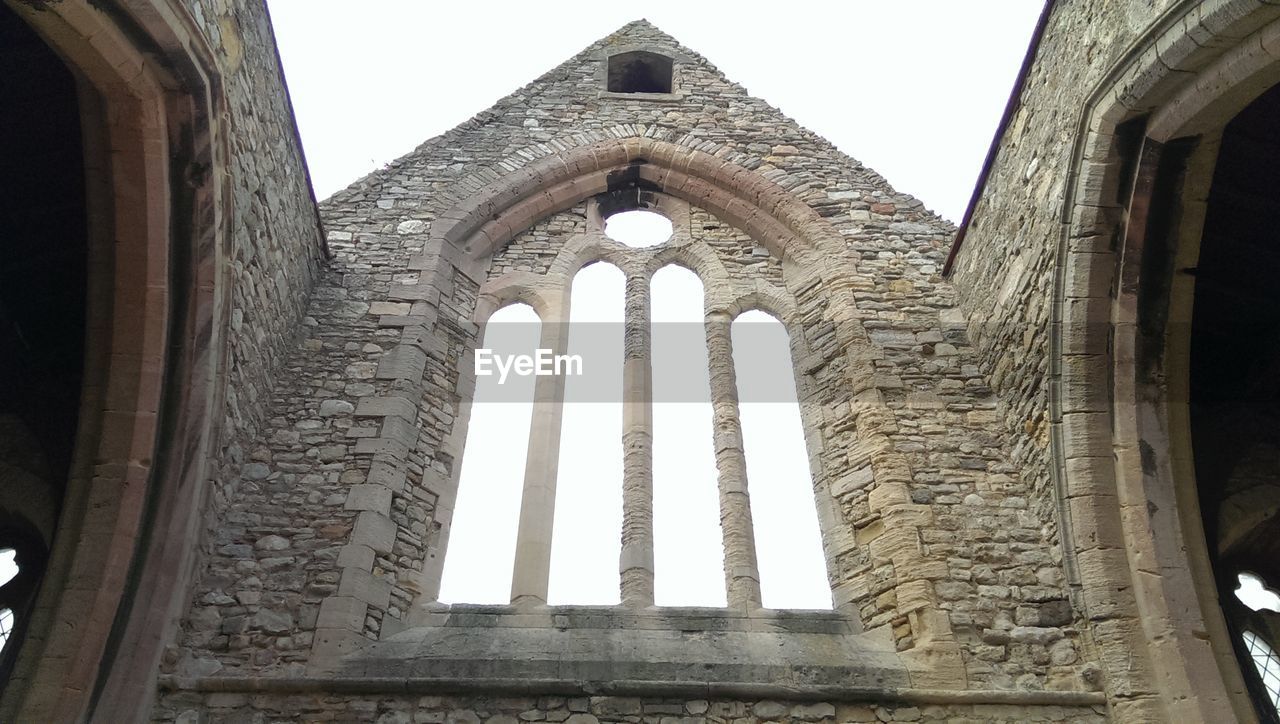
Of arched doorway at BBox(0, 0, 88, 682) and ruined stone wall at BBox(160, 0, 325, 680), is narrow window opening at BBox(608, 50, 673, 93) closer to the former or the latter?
ruined stone wall at BBox(160, 0, 325, 680)

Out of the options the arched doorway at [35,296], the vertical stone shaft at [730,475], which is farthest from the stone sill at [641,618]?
the arched doorway at [35,296]

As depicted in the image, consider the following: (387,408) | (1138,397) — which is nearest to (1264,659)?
(1138,397)

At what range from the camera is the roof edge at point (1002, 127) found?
5676 mm

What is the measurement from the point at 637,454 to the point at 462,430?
106 centimetres

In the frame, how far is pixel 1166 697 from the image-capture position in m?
4.22

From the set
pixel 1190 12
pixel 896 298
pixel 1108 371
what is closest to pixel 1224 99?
pixel 1190 12

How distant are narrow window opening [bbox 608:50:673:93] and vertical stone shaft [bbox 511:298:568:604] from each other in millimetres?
3366

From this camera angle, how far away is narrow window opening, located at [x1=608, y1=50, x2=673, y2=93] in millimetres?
9148

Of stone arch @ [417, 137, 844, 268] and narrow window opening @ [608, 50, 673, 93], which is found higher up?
narrow window opening @ [608, 50, 673, 93]

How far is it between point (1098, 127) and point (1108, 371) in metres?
1.19

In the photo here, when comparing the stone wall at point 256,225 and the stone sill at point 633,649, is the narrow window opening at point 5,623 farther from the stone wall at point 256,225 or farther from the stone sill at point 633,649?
the stone sill at point 633,649

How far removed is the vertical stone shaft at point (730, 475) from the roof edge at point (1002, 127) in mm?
1555

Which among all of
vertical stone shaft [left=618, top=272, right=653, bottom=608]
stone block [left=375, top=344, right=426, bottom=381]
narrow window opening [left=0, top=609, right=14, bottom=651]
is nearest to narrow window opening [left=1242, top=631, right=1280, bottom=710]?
vertical stone shaft [left=618, top=272, right=653, bottom=608]

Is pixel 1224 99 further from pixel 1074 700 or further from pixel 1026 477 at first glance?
pixel 1074 700
